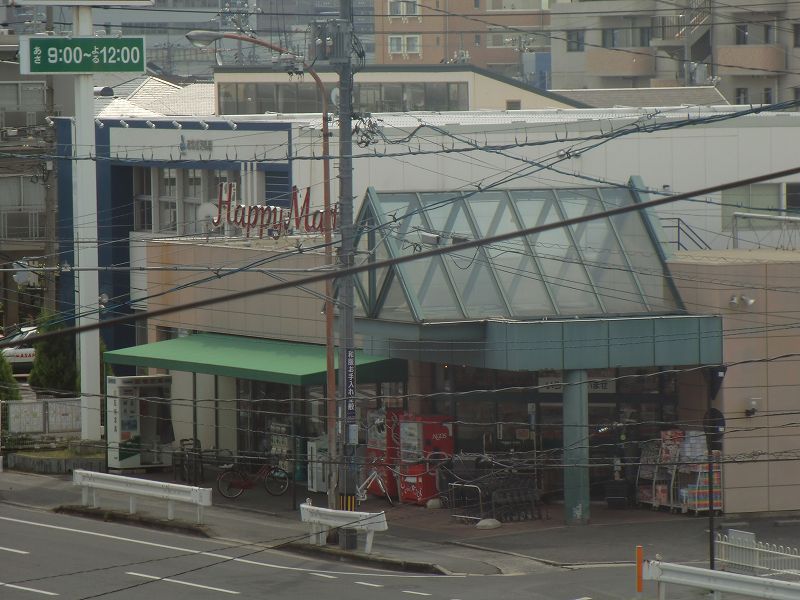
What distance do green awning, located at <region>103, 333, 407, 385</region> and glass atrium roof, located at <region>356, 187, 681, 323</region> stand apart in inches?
64.0

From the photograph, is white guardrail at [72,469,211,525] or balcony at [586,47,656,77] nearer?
white guardrail at [72,469,211,525]

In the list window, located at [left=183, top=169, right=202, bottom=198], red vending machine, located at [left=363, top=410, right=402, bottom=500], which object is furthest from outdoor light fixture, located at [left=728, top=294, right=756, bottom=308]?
window, located at [left=183, top=169, right=202, bottom=198]

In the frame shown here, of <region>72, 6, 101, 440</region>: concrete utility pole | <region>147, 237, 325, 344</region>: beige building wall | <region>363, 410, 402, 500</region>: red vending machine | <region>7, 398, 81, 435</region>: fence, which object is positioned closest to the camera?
<region>363, 410, 402, 500</region>: red vending machine

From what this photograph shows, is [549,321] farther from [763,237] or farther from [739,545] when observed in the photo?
[763,237]

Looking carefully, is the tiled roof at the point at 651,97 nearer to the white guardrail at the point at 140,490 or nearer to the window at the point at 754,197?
the window at the point at 754,197

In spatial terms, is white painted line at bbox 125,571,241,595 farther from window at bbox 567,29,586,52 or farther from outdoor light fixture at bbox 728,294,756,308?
window at bbox 567,29,586,52

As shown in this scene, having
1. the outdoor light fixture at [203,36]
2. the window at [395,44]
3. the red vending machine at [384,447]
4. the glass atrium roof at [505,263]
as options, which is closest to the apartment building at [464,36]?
the window at [395,44]

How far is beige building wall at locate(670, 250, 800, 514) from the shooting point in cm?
2705

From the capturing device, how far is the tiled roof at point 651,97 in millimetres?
51812

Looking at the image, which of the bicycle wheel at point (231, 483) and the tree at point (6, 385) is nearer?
the bicycle wheel at point (231, 483)

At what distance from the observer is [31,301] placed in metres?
57.8

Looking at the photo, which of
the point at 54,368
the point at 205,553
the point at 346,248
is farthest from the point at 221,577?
the point at 54,368

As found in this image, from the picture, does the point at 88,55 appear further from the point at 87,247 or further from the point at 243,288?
the point at 243,288

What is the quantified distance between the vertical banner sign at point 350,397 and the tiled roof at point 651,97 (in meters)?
28.4
